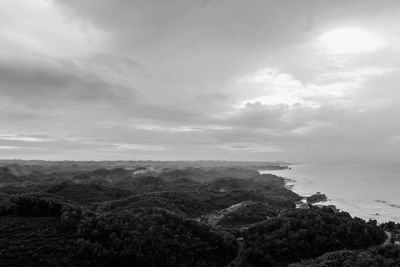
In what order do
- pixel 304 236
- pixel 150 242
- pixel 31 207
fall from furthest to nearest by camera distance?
pixel 304 236, pixel 31 207, pixel 150 242

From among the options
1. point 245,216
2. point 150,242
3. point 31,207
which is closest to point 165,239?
point 150,242

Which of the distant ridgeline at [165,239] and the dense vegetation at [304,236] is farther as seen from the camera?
the dense vegetation at [304,236]

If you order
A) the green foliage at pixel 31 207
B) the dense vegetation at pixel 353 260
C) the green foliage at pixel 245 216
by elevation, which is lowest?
the green foliage at pixel 245 216

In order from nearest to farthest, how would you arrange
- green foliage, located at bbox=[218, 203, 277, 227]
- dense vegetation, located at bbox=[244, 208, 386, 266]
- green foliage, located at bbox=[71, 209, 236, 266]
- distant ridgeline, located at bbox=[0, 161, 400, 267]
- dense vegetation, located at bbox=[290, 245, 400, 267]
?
1. dense vegetation, located at bbox=[290, 245, 400, 267]
2. distant ridgeline, located at bbox=[0, 161, 400, 267]
3. green foliage, located at bbox=[71, 209, 236, 266]
4. dense vegetation, located at bbox=[244, 208, 386, 266]
5. green foliage, located at bbox=[218, 203, 277, 227]

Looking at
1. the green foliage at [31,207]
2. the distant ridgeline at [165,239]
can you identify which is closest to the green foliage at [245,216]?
the distant ridgeline at [165,239]

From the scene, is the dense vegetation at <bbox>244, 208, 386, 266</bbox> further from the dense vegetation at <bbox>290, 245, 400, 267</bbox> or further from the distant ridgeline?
the dense vegetation at <bbox>290, 245, 400, 267</bbox>

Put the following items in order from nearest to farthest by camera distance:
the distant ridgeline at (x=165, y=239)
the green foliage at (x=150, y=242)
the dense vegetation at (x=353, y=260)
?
the dense vegetation at (x=353, y=260) < the distant ridgeline at (x=165, y=239) < the green foliage at (x=150, y=242)

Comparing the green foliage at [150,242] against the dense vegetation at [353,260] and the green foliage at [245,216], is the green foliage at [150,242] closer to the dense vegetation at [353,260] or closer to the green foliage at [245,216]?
the dense vegetation at [353,260]

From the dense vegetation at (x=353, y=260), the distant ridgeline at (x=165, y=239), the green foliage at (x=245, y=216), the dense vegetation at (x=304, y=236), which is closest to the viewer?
the dense vegetation at (x=353, y=260)

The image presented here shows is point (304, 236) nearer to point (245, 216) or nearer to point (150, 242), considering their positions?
point (150, 242)

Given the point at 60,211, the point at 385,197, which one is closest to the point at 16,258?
the point at 60,211

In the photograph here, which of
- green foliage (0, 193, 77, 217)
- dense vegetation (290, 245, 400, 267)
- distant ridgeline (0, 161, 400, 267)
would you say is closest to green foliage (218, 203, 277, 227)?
distant ridgeline (0, 161, 400, 267)
